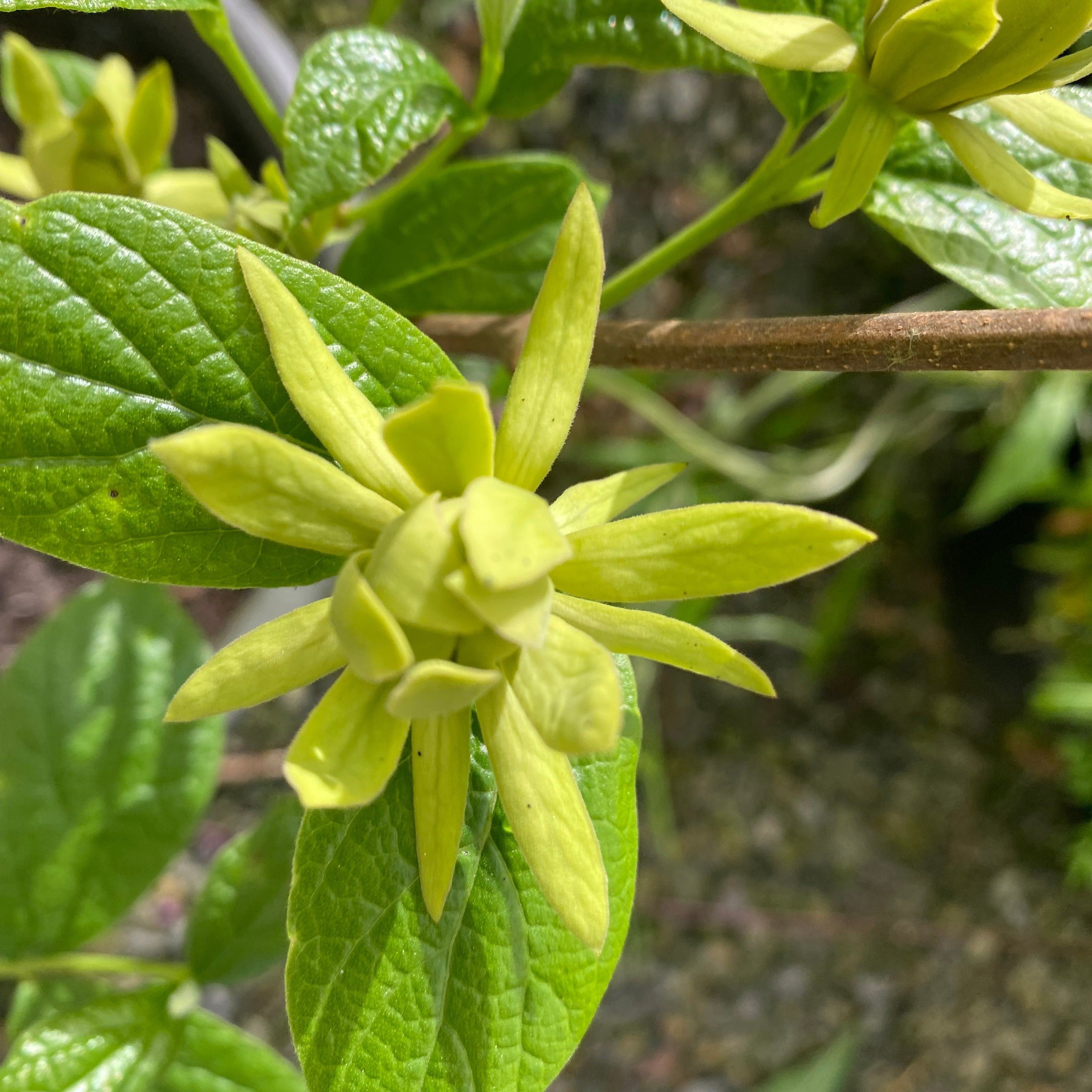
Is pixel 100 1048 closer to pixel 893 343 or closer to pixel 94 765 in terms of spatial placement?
pixel 94 765

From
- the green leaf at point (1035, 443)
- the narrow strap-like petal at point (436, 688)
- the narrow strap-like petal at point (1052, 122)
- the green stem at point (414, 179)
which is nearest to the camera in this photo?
the narrow strap-like petal at point (436, 688)

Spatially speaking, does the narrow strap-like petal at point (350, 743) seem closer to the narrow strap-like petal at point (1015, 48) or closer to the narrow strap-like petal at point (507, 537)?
the narrow strap-like petal at point (507, 537)

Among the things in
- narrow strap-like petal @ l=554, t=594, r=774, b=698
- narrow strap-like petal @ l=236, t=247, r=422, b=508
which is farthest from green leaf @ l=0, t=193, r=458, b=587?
narrow strap-like petal @ l=554, t=594, r=774, b=698

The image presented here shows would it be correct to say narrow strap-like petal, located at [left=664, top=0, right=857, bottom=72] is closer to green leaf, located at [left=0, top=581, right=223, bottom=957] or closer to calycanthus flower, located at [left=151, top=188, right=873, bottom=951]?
calycanthus flower, located at [left=151, top=188, right=873, bottom=951]

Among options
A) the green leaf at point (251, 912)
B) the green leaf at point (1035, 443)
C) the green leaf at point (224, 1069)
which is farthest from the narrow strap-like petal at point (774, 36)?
the green leaf at point (1035, 443)

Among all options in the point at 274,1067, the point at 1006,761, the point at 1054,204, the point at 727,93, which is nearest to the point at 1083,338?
the point at 1054,204
